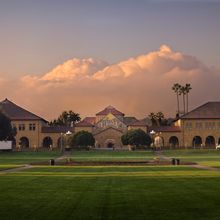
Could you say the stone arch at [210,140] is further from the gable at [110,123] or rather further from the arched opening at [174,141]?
the gable at [110,123]

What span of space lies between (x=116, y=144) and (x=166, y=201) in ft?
387

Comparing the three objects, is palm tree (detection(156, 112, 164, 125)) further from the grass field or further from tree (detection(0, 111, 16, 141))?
the grass field

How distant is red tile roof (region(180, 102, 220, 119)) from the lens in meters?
135

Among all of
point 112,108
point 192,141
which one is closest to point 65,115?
point 112,108

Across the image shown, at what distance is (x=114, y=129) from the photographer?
136m

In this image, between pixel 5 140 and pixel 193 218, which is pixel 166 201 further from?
pixel 5 140

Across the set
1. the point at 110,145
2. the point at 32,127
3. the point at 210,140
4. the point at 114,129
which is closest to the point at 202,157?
the point at 110,145

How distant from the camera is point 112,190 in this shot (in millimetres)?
21078

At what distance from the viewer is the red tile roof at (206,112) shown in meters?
135

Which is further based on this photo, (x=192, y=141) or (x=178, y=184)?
(x=192, y=141)

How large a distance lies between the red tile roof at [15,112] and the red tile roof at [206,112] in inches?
1561

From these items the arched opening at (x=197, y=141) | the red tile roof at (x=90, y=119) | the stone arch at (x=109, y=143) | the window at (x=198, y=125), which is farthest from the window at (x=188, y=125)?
the red tile roof at (x=90, y=119)

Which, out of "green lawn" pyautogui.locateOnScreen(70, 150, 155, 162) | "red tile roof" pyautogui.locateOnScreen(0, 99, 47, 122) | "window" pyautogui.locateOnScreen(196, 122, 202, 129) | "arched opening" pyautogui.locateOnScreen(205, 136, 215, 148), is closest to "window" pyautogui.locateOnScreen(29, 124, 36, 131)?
"red tile roof" pyautogui.locateOnScreen(0, 99, 47, 122)

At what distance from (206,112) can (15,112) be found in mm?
50627
